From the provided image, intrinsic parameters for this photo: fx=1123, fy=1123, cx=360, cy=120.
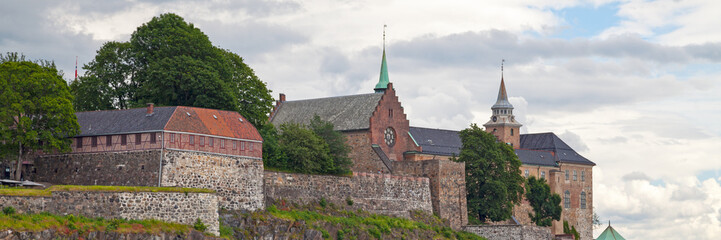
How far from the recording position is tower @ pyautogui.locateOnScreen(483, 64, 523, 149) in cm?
14750

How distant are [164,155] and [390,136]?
39962 millimetres

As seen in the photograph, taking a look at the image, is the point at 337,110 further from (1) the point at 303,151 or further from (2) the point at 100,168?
(2) the point at 100,168

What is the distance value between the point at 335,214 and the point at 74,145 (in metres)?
21.5

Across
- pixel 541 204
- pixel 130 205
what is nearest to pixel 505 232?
pixel 541 204

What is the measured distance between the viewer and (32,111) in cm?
7600

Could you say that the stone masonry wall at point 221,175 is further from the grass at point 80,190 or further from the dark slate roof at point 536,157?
the dark slate roof at point 536,157

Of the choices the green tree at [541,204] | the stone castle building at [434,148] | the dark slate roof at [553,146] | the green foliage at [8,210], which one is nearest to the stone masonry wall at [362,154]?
the stone castle building at [434,148]

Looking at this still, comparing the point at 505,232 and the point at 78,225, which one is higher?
the point at 78,225

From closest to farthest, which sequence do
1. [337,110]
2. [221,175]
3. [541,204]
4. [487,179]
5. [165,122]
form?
[165,122] < [221,175] < [487,179] < [337,110] < [541,204]

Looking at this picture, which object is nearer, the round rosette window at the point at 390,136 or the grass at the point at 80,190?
the grass at the point at 80,190

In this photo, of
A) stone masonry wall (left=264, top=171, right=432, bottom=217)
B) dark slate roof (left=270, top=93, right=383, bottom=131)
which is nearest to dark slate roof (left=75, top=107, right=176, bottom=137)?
stone masonry wall (left=264, top=171, right=432, bottom=217)

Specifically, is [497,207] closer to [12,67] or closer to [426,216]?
[426,216]

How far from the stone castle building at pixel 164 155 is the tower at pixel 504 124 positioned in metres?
70.4

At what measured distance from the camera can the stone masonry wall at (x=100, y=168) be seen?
245 feet
